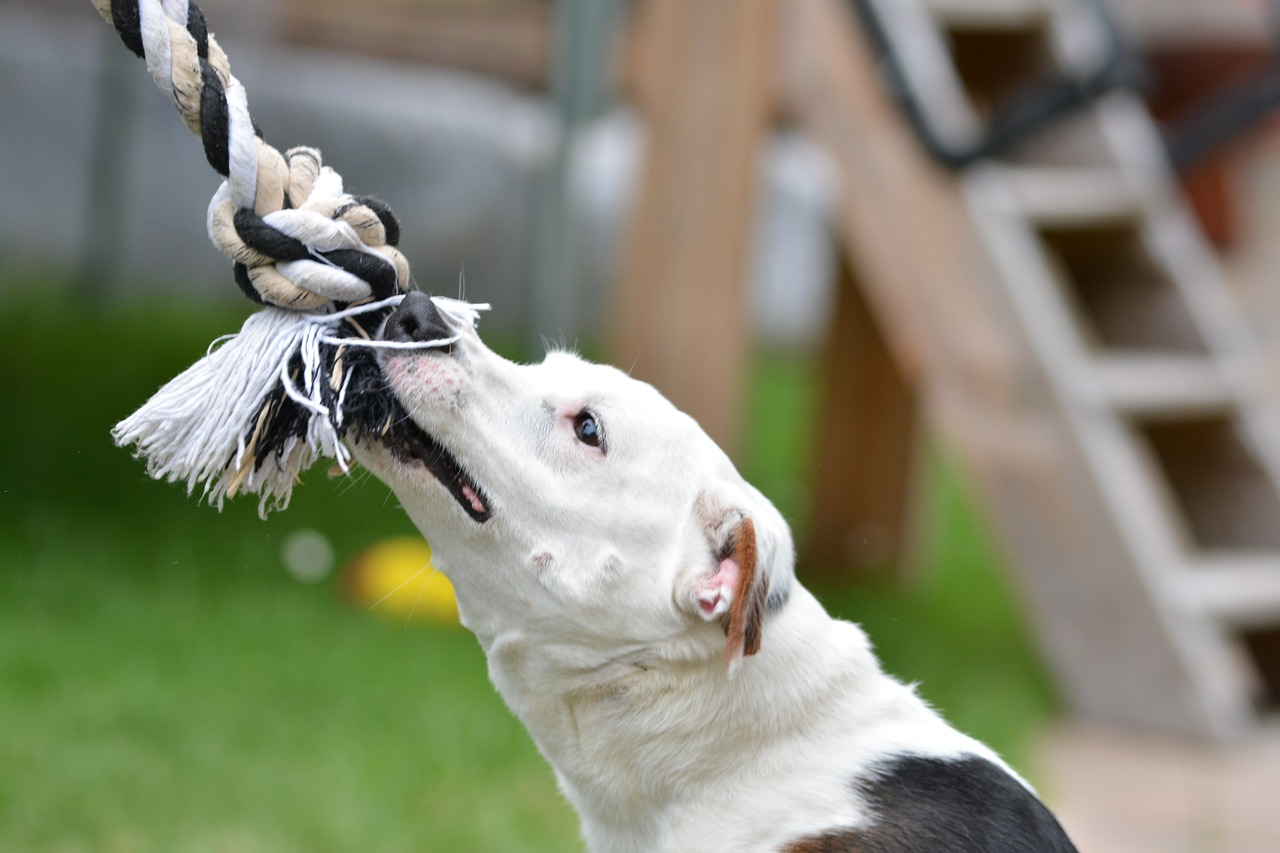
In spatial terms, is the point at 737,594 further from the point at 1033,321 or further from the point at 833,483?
the point at 833,483

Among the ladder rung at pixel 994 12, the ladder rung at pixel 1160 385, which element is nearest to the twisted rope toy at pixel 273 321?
the ladder rung at pixel 1160 385

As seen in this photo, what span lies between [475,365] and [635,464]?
0.30 m

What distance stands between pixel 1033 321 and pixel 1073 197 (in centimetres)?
68

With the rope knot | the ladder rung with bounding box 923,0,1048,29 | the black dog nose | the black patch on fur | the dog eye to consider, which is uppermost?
the ladder rung with bounding box 923,0,1048,29

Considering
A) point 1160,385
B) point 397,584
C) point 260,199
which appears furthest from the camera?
point 397,584

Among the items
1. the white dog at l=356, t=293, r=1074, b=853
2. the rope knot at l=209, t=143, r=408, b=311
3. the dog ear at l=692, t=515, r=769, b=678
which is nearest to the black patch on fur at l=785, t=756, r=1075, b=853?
the white dog at l=356, t=293, r=1074, b=853

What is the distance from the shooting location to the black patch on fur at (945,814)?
213 cm

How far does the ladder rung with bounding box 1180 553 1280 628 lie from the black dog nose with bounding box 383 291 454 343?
320 cm

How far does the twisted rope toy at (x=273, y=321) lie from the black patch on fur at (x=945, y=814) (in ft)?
3.05

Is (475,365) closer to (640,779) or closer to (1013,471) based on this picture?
(640,779)

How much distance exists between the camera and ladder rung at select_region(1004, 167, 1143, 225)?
503 cm

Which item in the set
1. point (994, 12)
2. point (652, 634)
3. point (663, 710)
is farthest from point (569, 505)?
Answer: point (994, 12)

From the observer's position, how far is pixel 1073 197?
5117mm

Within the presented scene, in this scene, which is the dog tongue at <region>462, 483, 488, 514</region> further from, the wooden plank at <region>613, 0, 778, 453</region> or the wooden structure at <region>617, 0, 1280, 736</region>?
the wooden structure at <region>617, 0, 1280, 736</region>
